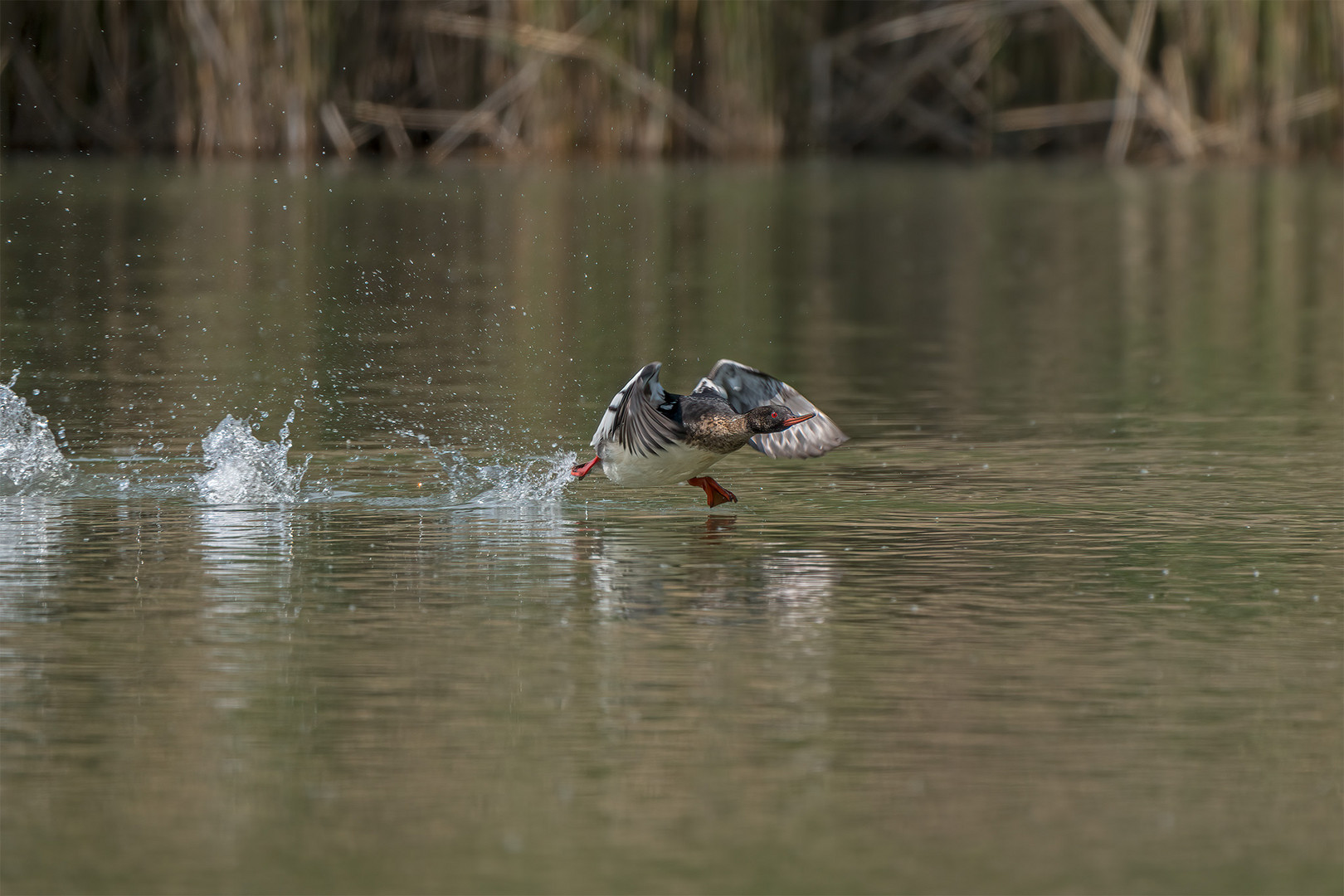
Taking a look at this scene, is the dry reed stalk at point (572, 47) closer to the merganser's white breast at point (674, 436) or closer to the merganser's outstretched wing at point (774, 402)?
the merganser's outstretched wing at point (774, 402)

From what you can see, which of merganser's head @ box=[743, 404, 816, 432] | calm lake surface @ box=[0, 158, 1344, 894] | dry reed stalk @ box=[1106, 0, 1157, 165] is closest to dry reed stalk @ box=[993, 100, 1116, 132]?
dry reed stalk @ box=[1106, 0, 1157, 165]

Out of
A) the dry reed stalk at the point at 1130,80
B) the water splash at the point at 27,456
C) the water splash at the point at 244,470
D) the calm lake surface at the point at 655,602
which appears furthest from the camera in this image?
the dry reed stalk at the point at 1130,80

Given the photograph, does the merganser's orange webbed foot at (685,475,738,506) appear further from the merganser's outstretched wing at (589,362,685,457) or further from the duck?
the merganser's outstretched wing at (589,362,685,457)

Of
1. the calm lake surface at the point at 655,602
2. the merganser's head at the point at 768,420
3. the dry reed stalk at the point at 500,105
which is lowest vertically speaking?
the calm lake surface at the point at 655,602

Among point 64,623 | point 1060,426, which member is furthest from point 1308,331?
point 64,623

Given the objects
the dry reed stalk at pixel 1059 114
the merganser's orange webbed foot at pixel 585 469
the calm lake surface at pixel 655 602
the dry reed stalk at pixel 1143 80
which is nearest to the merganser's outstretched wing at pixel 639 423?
the merganser's orange webbed foot at pixel 585 469

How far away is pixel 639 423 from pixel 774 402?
0.95 m

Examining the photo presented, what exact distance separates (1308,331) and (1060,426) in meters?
4.85

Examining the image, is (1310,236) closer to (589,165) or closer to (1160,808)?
(589,165)

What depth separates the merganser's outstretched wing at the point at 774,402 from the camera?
8.66 m

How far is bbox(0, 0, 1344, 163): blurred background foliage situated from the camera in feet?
93.7

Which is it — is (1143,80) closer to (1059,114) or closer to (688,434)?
(1059,114)

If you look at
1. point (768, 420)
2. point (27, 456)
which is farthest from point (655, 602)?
point (27, 456)

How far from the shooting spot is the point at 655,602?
22.9 feet
